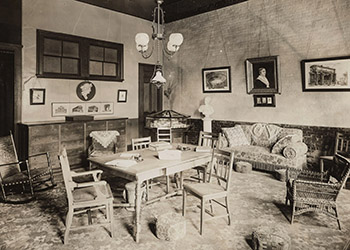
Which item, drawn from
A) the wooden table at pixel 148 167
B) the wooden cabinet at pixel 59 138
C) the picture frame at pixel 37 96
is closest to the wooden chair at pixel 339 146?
the wooden table at pixel 148 167

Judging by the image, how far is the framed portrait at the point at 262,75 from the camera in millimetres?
5934

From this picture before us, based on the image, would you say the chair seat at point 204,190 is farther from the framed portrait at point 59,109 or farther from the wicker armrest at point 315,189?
the framed portrait at point 59,109

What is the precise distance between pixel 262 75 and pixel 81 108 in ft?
14.3

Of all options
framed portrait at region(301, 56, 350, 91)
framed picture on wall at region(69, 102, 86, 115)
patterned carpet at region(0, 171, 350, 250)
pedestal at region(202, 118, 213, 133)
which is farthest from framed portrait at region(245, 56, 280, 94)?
framed picture on wall at region(69, 102, 86, 115)

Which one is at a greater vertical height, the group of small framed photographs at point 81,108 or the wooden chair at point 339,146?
the group of small framed photographs at point 81,108

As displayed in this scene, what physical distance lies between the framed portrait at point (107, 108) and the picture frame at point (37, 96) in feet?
4.86

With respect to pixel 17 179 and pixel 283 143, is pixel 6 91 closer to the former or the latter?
pixel 17 179

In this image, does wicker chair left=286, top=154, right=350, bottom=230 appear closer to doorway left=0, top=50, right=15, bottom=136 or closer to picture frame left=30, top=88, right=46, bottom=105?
picture frame left=30, top=88, right=46, bottom=105

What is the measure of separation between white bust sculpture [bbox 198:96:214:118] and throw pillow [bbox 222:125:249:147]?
1.07 m

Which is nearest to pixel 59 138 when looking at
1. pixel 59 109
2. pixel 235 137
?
pixel 59 109

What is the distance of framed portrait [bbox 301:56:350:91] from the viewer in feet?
16.3

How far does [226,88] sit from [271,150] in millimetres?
2175

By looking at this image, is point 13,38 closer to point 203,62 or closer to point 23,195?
point 23,195

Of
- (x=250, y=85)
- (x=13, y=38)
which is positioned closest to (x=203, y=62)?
(x=250, y=85)
